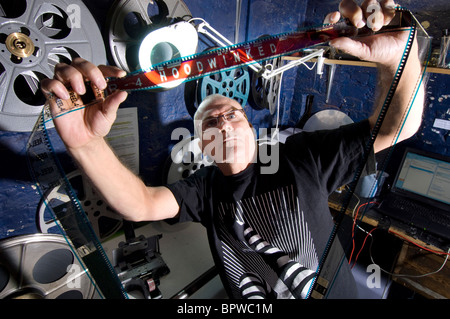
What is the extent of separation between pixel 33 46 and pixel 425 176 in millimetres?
2163

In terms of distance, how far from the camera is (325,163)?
33.4 inches

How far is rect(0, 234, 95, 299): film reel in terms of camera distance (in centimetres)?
78

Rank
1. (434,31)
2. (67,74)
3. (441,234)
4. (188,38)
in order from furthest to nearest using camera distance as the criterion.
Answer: (434,31) → (441,234) → (188,38) → (67,74)

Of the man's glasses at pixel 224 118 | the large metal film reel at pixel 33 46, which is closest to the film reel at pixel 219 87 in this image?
the man's glasses at pixel 224 118

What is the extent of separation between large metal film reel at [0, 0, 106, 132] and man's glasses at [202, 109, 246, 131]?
0.48 meters

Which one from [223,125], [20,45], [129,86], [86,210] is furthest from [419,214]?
[20,45]

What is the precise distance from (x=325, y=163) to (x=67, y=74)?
32.7 inches

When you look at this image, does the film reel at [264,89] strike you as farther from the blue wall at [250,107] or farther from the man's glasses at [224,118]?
the man's glasses at [224,118]

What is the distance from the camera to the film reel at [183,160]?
1.28m

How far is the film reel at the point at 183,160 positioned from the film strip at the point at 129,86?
1.84ft

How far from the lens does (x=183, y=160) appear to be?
52.1 inches

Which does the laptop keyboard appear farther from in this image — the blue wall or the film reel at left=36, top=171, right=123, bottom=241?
the film reel at left=36, top=171, right=123, bottom=241
